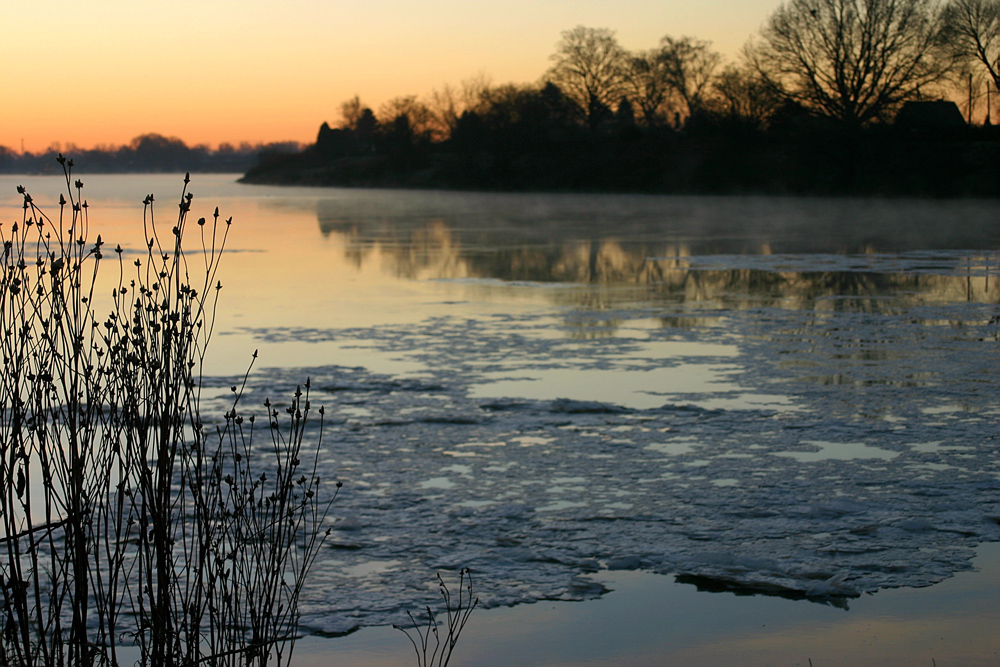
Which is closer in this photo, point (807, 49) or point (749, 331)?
point (749, 331)

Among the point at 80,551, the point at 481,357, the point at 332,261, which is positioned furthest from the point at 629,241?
the point at 80,551

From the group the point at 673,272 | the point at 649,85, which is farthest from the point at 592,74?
the point at 673,272

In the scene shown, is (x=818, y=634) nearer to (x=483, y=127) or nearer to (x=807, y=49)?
(x=807, y=49)

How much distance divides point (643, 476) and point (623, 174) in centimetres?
5589

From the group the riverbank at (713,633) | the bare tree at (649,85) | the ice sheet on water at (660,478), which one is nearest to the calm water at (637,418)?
the ice sheet on water at (660,478)

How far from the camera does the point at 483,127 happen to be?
234 ft

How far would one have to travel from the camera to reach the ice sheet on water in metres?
4.53

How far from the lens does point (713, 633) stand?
3.96m

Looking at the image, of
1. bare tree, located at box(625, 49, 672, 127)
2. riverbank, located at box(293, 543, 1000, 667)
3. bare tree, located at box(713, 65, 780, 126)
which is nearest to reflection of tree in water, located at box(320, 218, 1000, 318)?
riverbank, located at box(293, 543, 1000, 667)

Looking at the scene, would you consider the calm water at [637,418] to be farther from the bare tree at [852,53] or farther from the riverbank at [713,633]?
the bare tree at [852,53]

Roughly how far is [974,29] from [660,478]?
51.6 metres

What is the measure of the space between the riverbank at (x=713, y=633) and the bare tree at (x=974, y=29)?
169 ft

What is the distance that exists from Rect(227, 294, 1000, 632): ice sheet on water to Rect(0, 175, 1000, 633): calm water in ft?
0.06

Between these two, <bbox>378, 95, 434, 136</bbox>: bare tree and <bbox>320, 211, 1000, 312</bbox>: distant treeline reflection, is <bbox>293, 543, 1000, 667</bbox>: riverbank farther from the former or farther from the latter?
<bbox>378, 95, 434, 136</bbox>: bare tree
